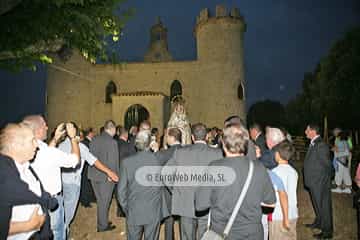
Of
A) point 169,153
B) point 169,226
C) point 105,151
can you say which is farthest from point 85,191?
point 169,153

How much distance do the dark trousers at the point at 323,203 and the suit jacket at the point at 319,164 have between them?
0.08 meters

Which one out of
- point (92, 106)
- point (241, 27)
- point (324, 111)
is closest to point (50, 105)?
point (92, 106)

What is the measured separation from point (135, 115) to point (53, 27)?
19.2 metres

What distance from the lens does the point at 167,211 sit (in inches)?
194

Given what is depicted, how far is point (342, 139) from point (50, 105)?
83.0 feet

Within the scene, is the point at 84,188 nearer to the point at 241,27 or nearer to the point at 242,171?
the point at 242,171

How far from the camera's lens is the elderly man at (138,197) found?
4121mm

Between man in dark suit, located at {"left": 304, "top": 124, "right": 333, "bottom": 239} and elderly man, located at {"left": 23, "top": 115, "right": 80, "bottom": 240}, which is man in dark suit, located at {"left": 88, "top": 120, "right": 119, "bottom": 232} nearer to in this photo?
elderly man, located at {"left": 23, "top": 115, "right": 80, "bottom": 240}

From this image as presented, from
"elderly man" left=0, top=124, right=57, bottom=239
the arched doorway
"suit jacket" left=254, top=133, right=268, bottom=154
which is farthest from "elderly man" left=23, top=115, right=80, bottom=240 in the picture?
the arched doorway

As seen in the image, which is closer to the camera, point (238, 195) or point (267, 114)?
point (238, 195)

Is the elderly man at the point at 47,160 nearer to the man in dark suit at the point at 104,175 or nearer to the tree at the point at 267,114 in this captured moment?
the man in dark suit at the point at 104,175

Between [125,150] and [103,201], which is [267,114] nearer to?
[125,150]

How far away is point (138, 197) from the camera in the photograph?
13.6 feet

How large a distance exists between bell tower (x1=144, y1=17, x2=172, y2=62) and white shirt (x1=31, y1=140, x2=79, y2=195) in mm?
29878
